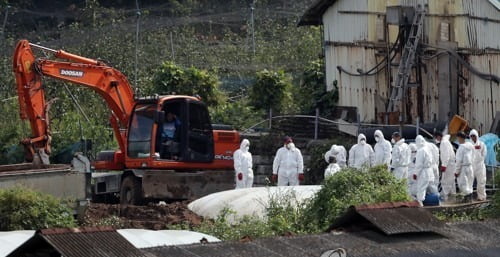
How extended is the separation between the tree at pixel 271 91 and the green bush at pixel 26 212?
14932mm

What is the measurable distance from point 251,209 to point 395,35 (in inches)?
411

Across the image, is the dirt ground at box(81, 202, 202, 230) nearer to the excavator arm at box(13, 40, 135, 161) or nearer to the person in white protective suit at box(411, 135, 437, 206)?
the excavator arm at box(13, 40, 135, 161)

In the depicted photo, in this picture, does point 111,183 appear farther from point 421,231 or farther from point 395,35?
point 421,231

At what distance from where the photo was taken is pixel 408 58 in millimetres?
33219

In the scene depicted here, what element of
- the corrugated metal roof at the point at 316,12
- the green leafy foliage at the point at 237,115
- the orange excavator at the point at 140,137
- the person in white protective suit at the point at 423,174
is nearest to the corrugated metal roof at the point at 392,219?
the person in white protective suit at the point at 423,174

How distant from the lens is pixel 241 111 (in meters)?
37.0

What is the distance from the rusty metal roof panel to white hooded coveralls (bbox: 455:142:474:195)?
45.9 ft

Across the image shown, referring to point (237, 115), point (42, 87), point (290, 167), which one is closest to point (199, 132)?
point (290, 167)

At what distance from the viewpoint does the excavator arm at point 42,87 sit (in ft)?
97.2

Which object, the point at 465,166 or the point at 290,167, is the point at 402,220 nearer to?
the point at 465,166

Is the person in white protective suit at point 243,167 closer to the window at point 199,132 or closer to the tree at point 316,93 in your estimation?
the window at point 199,132

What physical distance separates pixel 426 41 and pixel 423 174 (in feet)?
18.9

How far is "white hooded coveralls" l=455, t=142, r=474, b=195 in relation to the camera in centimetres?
2861

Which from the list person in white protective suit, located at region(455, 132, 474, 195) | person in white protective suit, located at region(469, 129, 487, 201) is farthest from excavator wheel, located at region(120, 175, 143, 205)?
person in white protective suit, located at region(469, 129, 487, 201)
